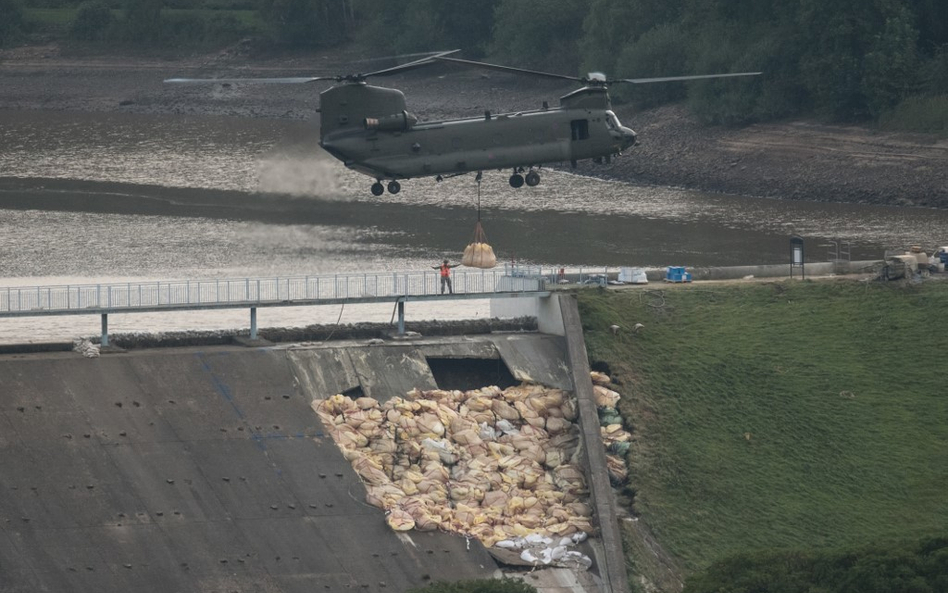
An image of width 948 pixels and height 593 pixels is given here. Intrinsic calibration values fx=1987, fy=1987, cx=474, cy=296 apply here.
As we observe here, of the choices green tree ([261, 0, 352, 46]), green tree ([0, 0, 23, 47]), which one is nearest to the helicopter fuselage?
green tree ([261, 0, 352, 46])

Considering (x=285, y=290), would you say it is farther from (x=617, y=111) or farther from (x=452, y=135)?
(x=617, y=111)

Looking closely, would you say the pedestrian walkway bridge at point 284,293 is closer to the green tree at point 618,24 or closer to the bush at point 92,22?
the green tree at point 618,24

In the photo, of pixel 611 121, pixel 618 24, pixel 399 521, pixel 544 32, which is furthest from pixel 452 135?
pixel 544 32

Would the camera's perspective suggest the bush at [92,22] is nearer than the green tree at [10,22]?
No

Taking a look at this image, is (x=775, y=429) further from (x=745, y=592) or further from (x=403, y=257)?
(x=403, y=257)

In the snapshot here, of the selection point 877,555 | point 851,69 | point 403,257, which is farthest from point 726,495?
point 851,69

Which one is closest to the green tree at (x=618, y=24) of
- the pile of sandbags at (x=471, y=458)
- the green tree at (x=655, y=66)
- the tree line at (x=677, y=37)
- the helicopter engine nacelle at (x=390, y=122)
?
the tree line at (x=677, y=37)
